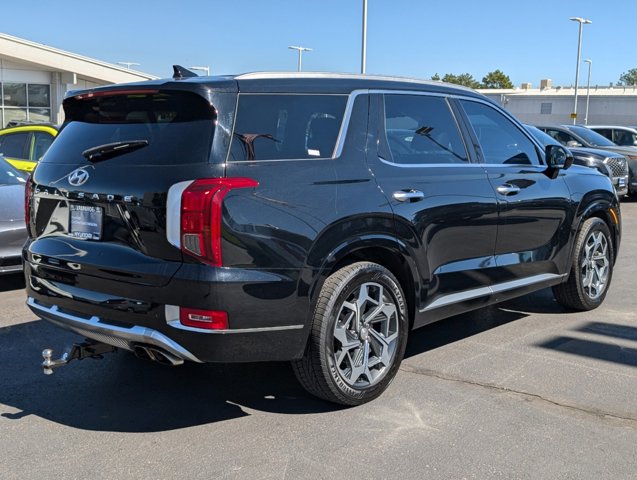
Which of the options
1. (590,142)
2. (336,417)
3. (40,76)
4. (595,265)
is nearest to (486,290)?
(336,417)

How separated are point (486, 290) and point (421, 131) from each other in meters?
1.24

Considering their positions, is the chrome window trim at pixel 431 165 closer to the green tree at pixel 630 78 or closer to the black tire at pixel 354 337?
the black tire at pixel 354 337

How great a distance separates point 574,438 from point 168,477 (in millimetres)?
2131

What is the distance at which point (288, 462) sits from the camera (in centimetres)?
358

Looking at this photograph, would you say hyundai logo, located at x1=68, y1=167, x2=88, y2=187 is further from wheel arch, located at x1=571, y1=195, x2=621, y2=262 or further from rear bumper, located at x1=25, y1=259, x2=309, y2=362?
wheel arch, located at x1=571, y1=195, x2=621, y2=262

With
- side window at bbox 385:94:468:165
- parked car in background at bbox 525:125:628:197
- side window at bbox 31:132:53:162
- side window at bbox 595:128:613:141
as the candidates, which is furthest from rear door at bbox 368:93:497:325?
side window at bbox 595:128:613:141

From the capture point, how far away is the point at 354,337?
166 inches

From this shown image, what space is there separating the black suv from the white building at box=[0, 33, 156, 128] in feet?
99.1

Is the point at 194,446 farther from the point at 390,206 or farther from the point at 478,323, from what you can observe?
the point at 478,323

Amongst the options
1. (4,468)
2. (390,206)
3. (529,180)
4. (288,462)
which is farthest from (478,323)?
(4,468)

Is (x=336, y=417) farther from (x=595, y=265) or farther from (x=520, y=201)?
(x=595, y=265)

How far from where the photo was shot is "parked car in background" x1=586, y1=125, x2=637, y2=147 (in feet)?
63.9

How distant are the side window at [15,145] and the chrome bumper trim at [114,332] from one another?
25.7 ft

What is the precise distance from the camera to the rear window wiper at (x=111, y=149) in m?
3.90
